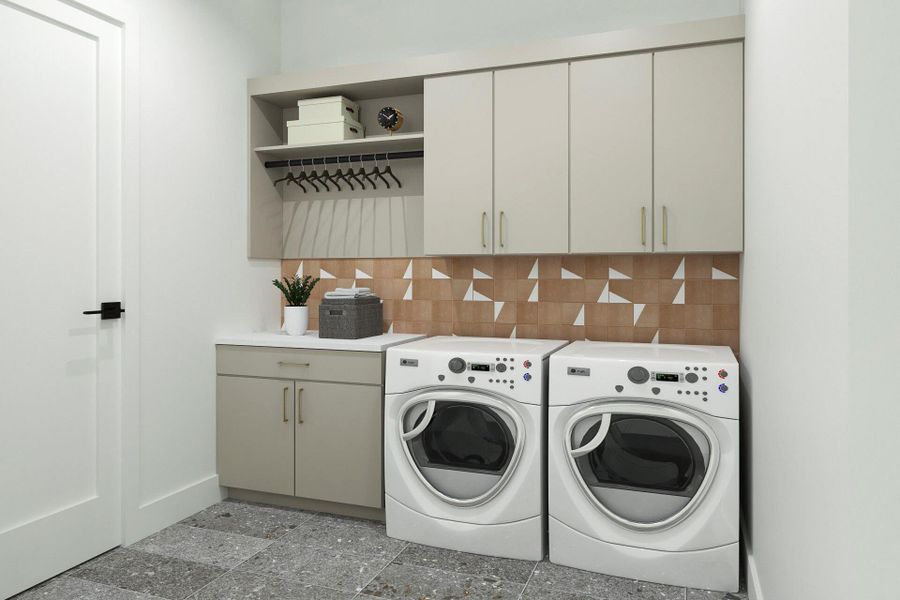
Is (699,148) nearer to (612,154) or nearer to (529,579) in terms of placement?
(612,154)

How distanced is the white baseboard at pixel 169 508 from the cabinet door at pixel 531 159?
1.80 meters

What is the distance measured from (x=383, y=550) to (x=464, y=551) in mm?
328

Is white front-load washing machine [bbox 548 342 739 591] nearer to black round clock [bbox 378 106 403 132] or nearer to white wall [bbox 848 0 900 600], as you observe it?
white wall [bbox 848 0 900 600]

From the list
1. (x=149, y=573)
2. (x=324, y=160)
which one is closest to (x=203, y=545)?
(x=149, y=573)

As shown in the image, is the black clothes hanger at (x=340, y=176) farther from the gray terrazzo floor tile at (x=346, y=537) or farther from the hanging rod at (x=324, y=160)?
the gray terrazzo floor tile at (x=346, y=537)

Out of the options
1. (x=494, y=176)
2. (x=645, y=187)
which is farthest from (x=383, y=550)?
(x=645, y=187)

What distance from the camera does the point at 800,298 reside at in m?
1.21

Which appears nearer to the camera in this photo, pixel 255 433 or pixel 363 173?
pixel 255 433

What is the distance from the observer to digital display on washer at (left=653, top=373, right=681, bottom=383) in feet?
7.06

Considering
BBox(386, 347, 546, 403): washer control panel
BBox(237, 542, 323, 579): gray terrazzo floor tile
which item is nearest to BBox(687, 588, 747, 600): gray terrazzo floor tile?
BBox(386, 347, 546, 403): washer control panel

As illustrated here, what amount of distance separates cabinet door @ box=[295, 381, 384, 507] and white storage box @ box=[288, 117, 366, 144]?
1.26 metres

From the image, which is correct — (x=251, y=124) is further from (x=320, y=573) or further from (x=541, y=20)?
(x=320, y=573)

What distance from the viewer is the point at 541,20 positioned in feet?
10.1

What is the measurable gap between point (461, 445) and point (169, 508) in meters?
1.36
